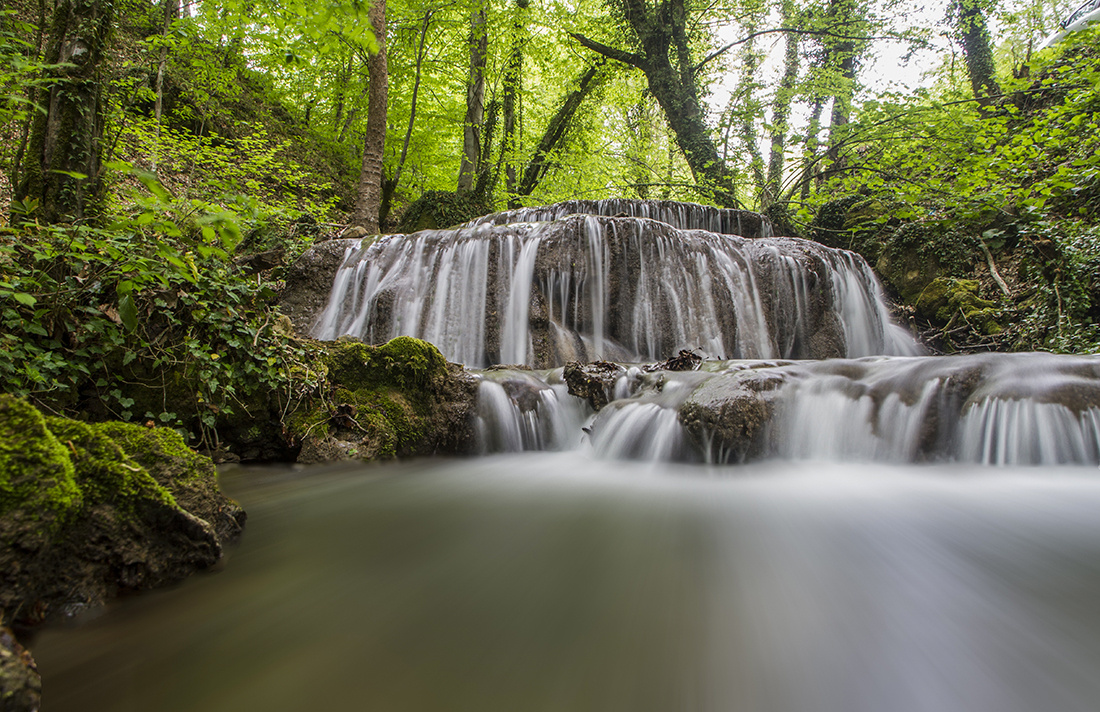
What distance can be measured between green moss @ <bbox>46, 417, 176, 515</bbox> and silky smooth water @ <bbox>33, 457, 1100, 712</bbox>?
1.06ft

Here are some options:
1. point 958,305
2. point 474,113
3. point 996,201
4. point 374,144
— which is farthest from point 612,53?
point 958,305

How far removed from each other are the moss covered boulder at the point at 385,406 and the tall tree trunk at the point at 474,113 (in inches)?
390

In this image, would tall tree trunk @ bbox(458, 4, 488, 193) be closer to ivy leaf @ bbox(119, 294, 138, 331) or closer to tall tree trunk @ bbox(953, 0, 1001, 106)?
ivy leaf @ bbox(119, 294, 138, 331)

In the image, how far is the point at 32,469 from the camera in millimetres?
1347

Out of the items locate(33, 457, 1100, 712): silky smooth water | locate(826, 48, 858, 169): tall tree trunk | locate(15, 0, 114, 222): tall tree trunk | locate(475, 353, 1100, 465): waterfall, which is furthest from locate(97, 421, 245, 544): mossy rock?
locate(826, 48, 858, 169): tall tree trunk

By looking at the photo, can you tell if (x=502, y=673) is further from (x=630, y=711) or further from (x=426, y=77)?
(x=426, y=77)

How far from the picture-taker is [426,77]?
1329 centimetres

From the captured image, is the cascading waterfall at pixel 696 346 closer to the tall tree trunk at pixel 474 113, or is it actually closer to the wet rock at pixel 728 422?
the wet rock at pixel 728 422

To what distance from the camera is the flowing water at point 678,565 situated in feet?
4.09

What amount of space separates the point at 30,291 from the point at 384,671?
10.8ft

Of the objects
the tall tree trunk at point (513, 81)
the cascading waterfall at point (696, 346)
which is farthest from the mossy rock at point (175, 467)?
the tall tree trunk at point (513, 81)

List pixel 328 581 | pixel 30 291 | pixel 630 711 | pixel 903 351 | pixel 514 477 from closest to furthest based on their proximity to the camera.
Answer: pixel 630 711 < pixel 328 581 < pixel 30 291 < pixel 514 477 < pixel 903 351

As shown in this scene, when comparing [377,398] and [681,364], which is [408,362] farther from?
[681,364]

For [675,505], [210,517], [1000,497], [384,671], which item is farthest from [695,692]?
[1000,497]
